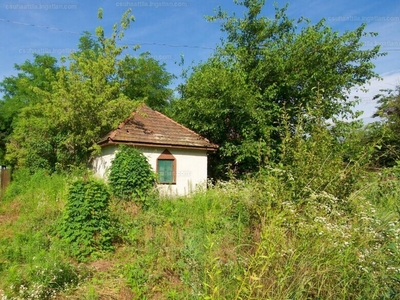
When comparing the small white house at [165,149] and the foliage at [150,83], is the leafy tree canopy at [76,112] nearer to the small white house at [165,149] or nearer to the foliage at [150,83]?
the small white house at [165,149]

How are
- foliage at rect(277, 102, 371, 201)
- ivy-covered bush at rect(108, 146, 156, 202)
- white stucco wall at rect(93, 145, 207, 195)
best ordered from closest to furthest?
foliage at rect(277, 102, 371, 201)
ivy-covered bush at rect(108, 146, 156, 202)
white stucco wall at rect(93, 145, 207, 195)

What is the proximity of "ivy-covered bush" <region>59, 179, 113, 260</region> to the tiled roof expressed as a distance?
551 centimetres

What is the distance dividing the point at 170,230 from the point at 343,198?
3531 mm

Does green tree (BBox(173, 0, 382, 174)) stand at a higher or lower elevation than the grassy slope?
higher

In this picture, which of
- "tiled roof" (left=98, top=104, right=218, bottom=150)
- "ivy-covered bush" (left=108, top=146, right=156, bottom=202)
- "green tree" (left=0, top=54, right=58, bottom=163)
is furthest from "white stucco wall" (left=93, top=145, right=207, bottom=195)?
"green tree" (left=0, top=54, right=58, bottom=163)

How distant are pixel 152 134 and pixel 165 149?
3.05 feet

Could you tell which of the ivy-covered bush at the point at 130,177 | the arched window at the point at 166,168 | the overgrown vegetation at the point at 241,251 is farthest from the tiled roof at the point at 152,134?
the overgrown vegetation at the point at 241,251

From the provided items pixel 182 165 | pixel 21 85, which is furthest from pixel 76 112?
pixel 21 85

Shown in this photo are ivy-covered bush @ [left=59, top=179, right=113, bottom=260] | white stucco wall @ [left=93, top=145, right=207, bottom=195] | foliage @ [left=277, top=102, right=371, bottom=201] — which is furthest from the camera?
white stucco wall @ [left=93, top=145, right=207, bottom=195]

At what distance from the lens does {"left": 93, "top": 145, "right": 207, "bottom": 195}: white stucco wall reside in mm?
12461

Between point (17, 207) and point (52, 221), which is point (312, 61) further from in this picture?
point (17, 207)

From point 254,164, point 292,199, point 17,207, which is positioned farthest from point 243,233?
point 254,164

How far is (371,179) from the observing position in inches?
225

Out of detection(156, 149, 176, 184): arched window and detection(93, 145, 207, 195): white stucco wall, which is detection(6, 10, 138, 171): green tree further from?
detection(156, 149, 176, 184): arched window
